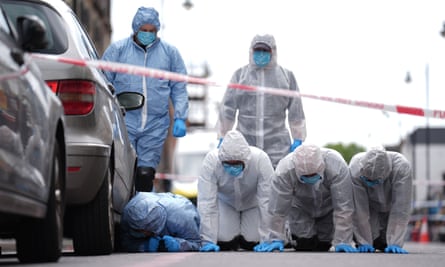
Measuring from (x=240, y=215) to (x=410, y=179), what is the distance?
225 cm

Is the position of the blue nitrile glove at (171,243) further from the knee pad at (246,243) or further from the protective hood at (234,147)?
the knee pad at (246,243)

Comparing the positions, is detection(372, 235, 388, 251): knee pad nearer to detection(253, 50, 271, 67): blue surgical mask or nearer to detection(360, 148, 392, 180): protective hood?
detection(360, 148, 392, 180): protective hood

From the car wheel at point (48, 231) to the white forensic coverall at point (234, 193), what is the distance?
4510 millimetres

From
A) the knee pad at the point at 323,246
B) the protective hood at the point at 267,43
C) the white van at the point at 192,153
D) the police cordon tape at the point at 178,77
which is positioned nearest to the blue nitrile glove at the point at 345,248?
the knee pad at the point at 323,246

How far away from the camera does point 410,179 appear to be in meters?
12.8

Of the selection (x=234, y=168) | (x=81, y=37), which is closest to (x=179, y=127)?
(x=234, y=168)

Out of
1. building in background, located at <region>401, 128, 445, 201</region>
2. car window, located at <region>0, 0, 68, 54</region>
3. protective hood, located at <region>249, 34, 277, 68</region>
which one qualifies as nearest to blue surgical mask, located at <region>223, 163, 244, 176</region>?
protective hood, located at <region>249, 34, 277, 68</region>

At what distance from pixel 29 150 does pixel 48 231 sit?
2.71 feet

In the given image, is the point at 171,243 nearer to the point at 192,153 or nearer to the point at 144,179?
the point at 144,179

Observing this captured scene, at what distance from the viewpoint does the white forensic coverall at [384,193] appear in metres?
12.6

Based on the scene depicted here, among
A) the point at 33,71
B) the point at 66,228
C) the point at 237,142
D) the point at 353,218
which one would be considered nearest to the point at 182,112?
the point at 237,142

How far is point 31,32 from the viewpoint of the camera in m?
7.80

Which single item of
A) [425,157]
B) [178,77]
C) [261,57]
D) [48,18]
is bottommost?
[425,157]

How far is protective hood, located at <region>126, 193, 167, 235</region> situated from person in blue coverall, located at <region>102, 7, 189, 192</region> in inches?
59.5
